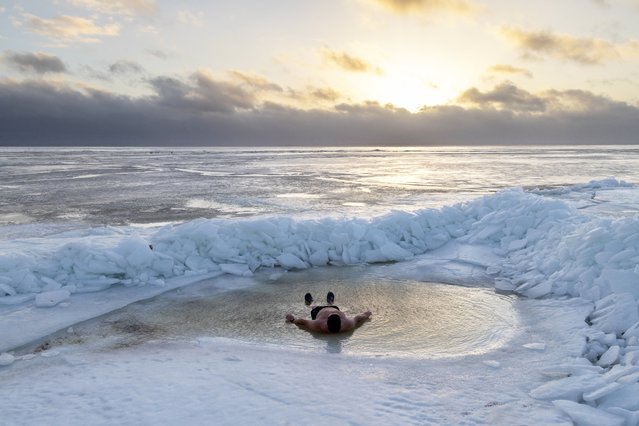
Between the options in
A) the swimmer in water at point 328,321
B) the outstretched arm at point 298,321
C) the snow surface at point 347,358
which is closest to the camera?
the snow surface at point 347,358

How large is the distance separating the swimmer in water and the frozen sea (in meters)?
0.14

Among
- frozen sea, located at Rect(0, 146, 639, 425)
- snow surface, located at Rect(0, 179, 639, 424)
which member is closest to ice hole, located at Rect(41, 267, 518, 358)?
frozen sea, located at Rect(0, 146, 639, 425)

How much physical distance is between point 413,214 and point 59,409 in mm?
8594

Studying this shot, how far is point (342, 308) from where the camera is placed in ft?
22.5

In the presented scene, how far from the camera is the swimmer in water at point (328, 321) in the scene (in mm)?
5850

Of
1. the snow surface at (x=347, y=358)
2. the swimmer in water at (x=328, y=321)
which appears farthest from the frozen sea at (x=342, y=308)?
the swimmer in water at (x=328, y=321)

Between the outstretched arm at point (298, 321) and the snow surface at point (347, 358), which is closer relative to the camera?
the snow surface at point (347, 358)

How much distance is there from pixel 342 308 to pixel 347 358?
5.56 feet

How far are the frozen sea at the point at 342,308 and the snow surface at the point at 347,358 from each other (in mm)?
26

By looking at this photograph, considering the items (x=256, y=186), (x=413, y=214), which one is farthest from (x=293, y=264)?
(x=256, y=186)

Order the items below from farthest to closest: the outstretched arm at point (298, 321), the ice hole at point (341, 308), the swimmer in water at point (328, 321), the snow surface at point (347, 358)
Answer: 1. the outstretched arm at point (298, 321)
2. the swimmer in water at point (328, 321)
3. the ice hole at point (341, 308)
4. the snow surface at point (347, 358)

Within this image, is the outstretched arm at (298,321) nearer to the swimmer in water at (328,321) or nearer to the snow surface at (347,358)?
the swimmer in water at (328,321)

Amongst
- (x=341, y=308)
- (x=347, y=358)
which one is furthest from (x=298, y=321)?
(x=347, y=358)

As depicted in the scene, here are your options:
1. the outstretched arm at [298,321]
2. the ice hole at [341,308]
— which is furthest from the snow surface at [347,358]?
the outstretched arm at [298,321]
